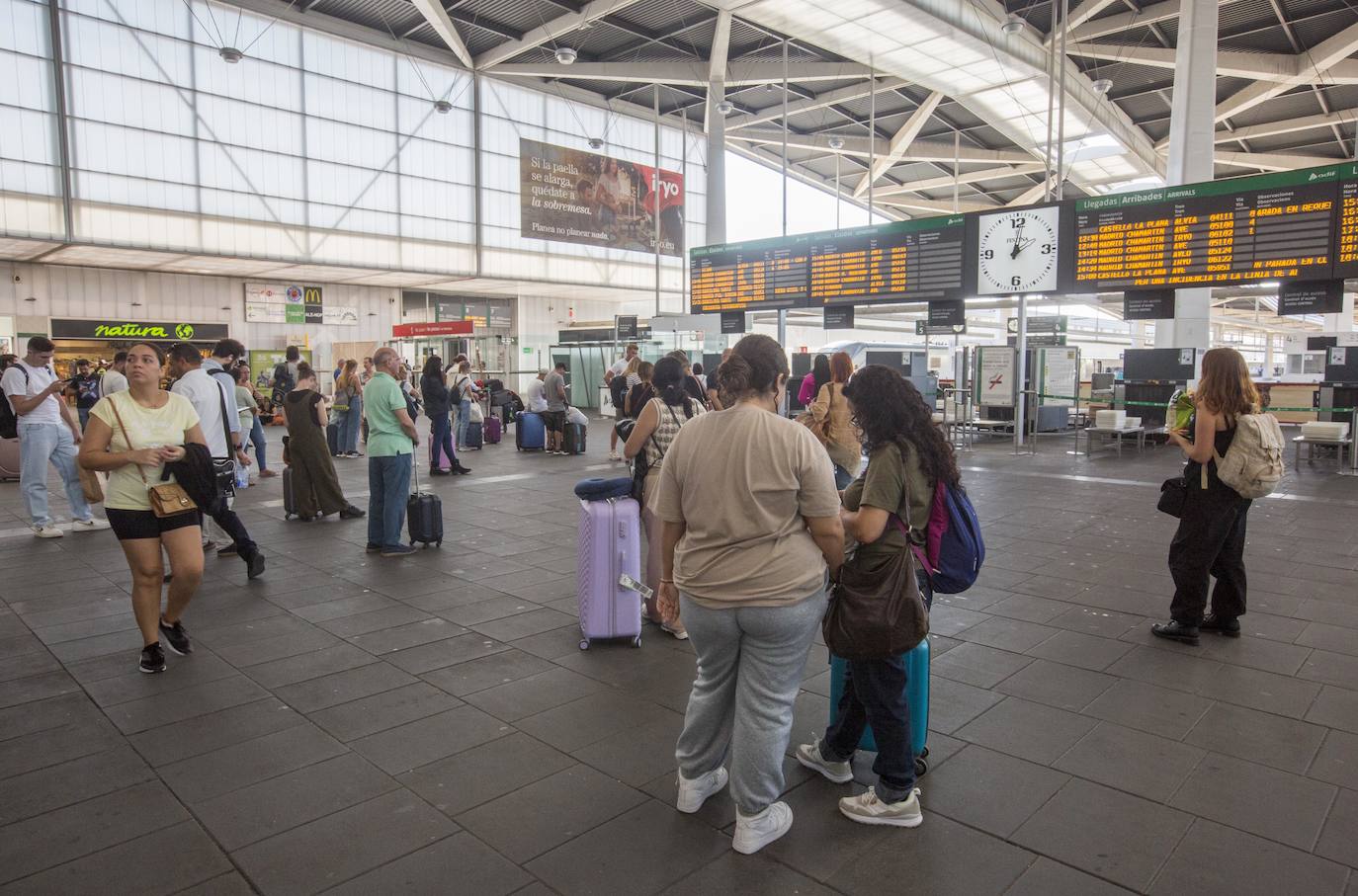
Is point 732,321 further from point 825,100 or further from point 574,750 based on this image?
point 825,100

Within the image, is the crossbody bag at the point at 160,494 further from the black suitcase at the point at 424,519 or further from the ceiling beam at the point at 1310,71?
the ceiling beam at the point at 1310,71

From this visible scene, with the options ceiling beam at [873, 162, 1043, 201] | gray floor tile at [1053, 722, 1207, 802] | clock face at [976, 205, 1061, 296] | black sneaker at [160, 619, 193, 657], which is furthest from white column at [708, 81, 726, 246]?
gray floor tile at [1053, 722, 1207, 802]

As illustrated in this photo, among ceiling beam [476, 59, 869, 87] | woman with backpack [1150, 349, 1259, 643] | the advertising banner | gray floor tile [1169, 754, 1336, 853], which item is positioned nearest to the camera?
gray floor tile [1169, 754, 1336, 853]

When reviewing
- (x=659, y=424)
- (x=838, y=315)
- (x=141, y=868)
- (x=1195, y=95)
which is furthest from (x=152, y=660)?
(x=1195, y=95)

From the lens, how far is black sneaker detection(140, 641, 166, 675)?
418 centimetres

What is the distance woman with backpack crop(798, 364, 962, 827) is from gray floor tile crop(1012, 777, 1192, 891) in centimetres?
42

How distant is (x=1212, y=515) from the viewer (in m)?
4.45

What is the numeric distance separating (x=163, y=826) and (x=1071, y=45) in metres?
23.9

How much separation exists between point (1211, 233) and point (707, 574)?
35.5ft

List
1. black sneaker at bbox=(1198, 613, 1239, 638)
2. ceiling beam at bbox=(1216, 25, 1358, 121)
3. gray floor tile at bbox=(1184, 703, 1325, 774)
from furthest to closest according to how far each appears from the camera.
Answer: ceiling beam at bbox=(1216, 25, 1358, 121) < black sneaker at bbox=(1198, 613, 1239, 638) < gray floor tile at bbox=(1184, 703, 1325, 774)

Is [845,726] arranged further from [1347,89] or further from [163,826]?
[1347,89]

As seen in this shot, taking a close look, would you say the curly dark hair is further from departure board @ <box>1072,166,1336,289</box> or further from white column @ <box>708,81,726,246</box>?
white column @ <box>708,81,726,246</box>

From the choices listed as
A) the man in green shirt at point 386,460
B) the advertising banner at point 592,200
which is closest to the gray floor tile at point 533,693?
the man in green shirt at point 386,460

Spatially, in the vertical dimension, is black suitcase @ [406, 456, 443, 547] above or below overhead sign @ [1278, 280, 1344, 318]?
below
